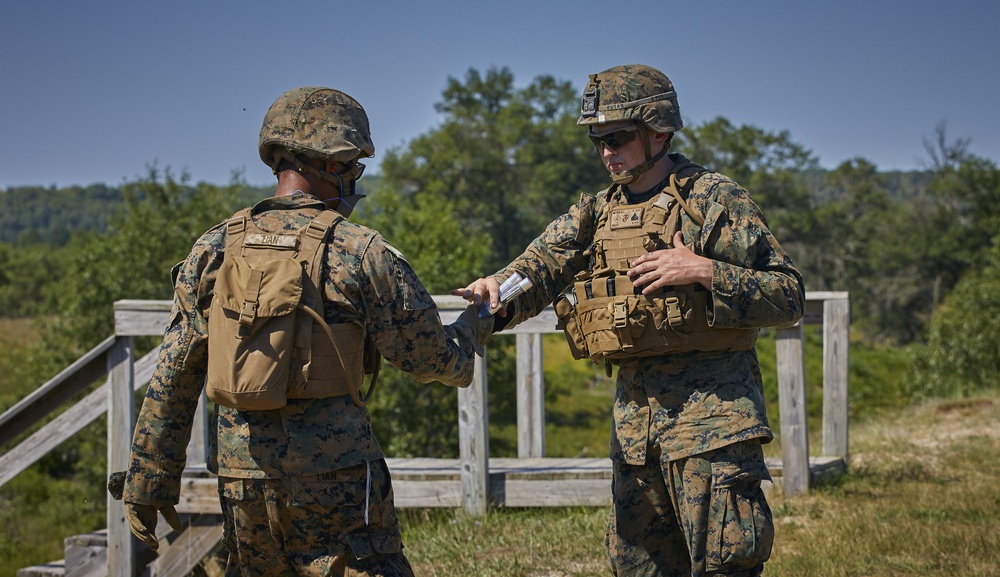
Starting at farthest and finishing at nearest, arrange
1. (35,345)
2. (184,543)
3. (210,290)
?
(35,345) → (184,543) → (210,290)

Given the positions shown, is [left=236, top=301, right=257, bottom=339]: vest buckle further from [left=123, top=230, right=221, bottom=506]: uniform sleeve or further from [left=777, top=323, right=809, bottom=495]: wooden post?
[left=777, top=323, right=809, bottom=495]: wooden post

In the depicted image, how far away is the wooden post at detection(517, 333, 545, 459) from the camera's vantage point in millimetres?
7508

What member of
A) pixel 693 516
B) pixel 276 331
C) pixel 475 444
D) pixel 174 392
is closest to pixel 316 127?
pixel 276 331

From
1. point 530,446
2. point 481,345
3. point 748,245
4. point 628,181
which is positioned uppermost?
point 628,181

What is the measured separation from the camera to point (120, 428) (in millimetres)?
6559

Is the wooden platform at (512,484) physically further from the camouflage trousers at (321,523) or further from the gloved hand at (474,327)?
the camouflage trousers at (321,523)

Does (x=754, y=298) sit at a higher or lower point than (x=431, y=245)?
lower

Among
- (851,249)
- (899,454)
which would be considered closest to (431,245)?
(899,454)

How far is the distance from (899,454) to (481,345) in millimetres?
5887

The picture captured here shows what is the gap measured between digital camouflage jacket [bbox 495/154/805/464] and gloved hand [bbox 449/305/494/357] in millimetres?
562

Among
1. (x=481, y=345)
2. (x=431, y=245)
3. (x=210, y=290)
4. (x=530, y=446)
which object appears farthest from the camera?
(x=431, y=245)

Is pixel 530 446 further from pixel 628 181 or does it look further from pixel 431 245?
pixel 431 245

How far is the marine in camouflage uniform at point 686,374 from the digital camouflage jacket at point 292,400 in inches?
24.6

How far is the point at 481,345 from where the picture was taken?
3.79 metres
